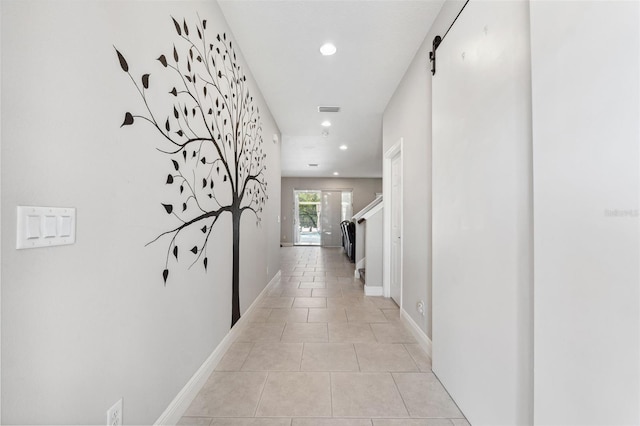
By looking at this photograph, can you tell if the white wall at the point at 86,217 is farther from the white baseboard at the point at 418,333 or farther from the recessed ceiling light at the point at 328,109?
the recessed ceiling light at the point at 328,109

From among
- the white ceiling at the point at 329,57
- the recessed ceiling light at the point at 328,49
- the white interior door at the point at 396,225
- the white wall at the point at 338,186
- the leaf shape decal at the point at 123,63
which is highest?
the white ceiling at the point at 329,57

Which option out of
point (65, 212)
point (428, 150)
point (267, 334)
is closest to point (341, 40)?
point (428, 150)

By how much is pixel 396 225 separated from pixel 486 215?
6.91 feet

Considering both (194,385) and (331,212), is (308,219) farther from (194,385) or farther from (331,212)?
(194,385)

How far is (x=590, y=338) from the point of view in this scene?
2.60 ft

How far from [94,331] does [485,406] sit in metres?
1.74

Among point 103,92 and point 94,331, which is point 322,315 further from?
point 103,92

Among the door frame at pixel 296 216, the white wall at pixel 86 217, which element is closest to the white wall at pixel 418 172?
the white wall at pixel 86 217

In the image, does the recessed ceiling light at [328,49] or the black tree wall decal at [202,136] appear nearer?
the black tree wall decal at [202,136]

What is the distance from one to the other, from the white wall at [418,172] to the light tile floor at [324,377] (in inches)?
18.1

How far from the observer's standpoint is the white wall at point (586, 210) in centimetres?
70

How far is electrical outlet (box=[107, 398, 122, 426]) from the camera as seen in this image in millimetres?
1008

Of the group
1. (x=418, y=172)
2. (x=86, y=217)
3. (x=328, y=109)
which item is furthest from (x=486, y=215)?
(x=328, y=109)

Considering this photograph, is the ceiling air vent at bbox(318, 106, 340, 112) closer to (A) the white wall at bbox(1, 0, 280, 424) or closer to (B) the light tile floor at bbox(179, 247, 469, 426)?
(A) the white wall at bbox(1, 0, 280, 424)
